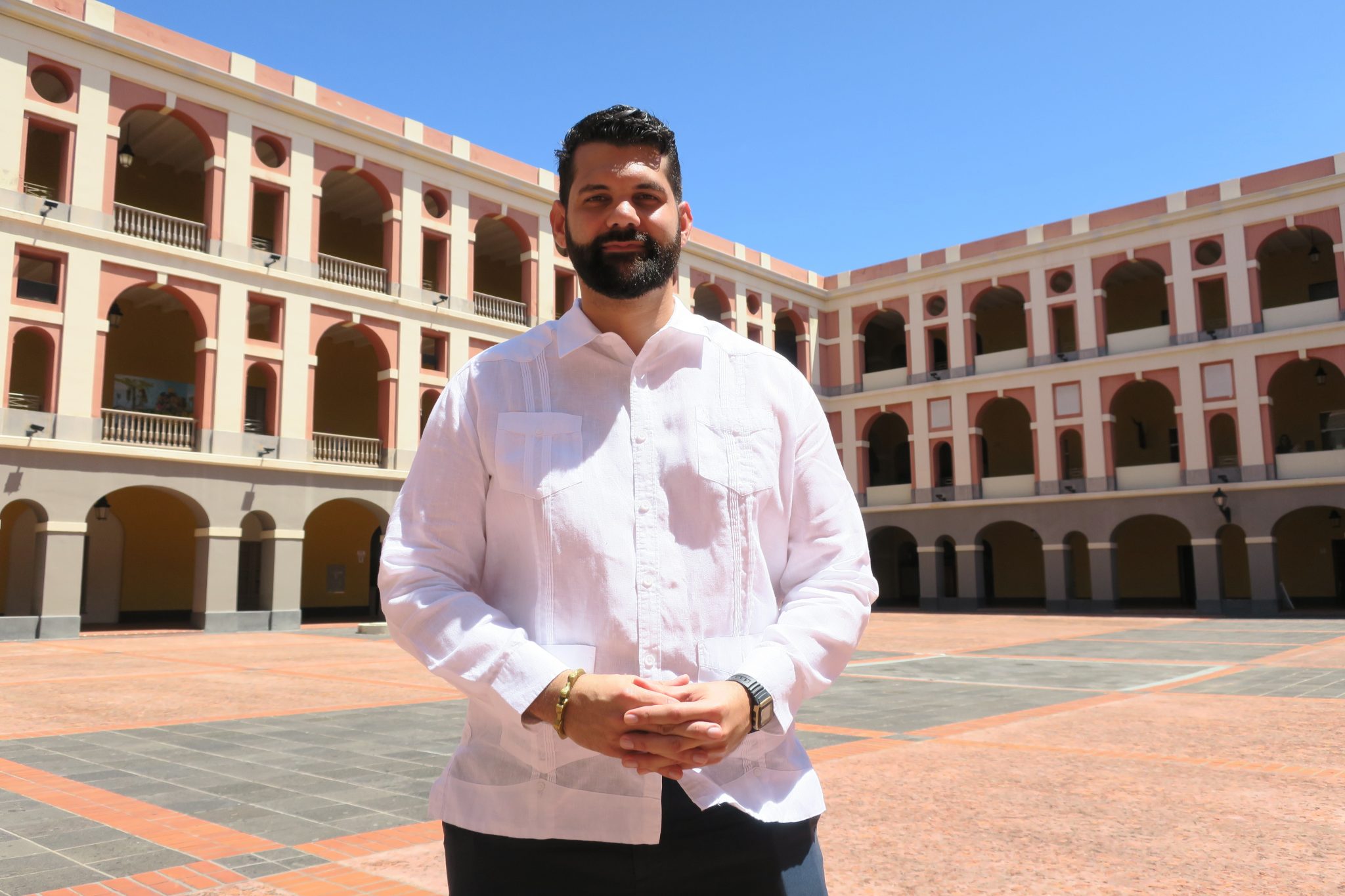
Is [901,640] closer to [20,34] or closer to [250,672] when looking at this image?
[250,672]

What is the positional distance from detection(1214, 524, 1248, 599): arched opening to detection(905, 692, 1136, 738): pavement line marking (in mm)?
24657

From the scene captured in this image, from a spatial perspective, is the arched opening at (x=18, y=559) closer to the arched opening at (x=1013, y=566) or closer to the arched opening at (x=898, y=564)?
the arched opening at (x=898, y=564)

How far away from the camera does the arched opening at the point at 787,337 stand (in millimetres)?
38375

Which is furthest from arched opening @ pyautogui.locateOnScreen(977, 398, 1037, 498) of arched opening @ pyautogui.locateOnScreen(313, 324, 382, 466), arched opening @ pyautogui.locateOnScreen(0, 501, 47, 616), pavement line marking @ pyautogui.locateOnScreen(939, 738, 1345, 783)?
pavement line marking @ pyautogui.locateOnScreen(939, 738, 1345, 783)

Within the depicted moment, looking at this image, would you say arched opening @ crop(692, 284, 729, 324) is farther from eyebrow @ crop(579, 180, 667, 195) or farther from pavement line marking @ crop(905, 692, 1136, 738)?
eyebrow @ crop(579, 180, 667, 195)

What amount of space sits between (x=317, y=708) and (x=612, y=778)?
8.92 metres

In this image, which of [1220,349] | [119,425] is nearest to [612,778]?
[119,425]

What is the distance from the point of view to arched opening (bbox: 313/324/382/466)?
29.5m

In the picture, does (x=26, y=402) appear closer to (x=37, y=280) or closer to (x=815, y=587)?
(x=37, y=280)

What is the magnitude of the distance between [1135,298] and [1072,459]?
6.25 metres

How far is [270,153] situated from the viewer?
24484 mm

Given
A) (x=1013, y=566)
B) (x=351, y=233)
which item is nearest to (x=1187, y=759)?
(x=351, y=233)

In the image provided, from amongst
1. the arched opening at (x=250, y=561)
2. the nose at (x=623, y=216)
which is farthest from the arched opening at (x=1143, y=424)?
the nose at (x=623, y=216)

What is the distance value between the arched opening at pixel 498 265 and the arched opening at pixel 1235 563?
2305 cm
